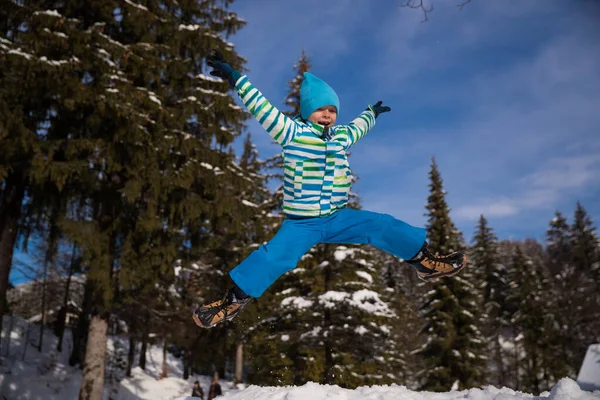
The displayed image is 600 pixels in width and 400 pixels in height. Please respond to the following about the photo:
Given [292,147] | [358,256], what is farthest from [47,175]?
[358,256]

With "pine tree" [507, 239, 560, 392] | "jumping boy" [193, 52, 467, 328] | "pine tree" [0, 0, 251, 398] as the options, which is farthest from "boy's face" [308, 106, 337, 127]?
"pine tree" [507, 239, 560, 392]

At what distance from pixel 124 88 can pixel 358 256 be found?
7.69 m

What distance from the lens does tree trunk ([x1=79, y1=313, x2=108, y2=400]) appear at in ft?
28.6

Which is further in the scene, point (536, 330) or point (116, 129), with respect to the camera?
point (536, 330)

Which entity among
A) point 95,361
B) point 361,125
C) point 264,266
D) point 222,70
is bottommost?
point 95,361

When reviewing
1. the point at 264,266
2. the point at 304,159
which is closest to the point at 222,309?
the point at 264,266

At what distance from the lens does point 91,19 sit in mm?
9523

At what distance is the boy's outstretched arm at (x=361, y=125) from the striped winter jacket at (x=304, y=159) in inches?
6.4

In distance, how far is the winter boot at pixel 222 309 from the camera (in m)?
2.79

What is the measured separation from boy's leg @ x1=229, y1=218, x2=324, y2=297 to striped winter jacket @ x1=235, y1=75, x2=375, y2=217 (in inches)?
6.6

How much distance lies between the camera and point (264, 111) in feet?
9.07

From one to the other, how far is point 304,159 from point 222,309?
43.7 inches

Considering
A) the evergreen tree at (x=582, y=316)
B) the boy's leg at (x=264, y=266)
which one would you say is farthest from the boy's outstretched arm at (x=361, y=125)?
the evergreen tree at (x=582, y=316)

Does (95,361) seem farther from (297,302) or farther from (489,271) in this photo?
(489,271)
